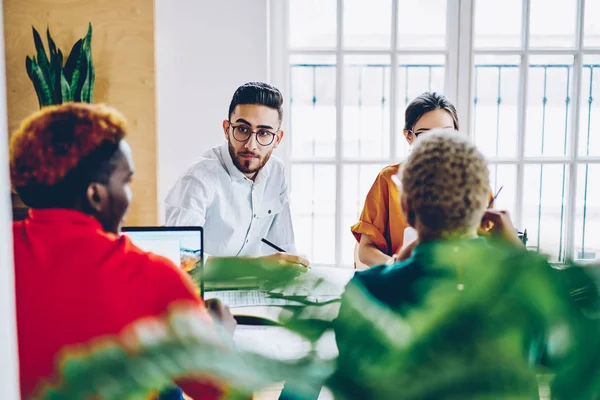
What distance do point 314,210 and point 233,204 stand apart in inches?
88.4

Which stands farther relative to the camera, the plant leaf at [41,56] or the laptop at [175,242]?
the plant leaf at [41,56]

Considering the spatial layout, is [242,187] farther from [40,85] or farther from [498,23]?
[498,23]

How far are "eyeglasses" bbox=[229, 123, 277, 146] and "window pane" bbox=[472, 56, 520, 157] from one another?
1572 millimetres

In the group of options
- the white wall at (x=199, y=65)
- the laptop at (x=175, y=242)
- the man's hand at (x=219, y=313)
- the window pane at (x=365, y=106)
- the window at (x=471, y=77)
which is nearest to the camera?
the man's hand at (x=219, y=313)

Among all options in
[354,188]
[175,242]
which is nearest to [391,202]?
[175,242]

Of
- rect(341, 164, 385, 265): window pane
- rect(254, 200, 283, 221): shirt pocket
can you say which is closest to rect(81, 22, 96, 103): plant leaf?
rect(254, 200, 283, 221): shirt pocket

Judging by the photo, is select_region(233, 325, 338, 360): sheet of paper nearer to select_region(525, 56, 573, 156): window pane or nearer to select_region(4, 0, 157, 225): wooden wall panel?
select_region(4, 0, 157, 225): wooden wall panel

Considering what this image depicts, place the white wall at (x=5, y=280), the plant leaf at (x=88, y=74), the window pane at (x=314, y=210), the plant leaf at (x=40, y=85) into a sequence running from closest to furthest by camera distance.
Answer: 1. the white wall at (x=5, y=280)
2. the plant leaf at (x=40, y=85)
3. the plant leaf at (x=88, y=74)
4. the window pane at (x=314, y=210)

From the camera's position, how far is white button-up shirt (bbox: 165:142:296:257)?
2.30m

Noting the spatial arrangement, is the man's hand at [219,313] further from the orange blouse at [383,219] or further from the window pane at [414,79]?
the window pane at [414,79]

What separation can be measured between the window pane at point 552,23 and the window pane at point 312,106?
1204mm

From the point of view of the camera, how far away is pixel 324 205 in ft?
15.9

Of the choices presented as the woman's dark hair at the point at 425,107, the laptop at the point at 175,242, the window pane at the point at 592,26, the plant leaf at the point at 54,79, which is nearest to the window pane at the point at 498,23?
the window pane at the point at 592,26

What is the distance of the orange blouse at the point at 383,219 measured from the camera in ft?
7.54
